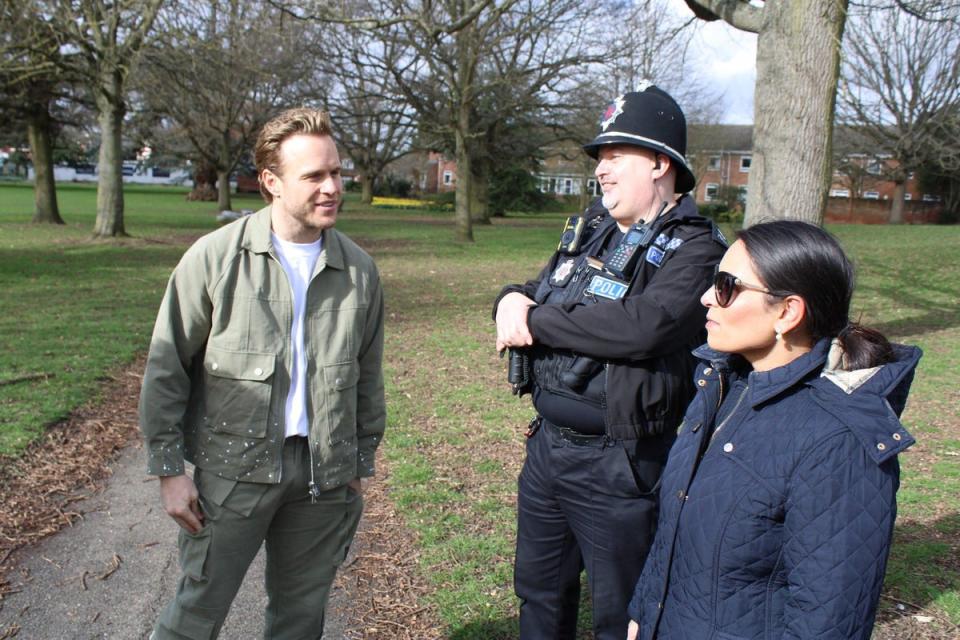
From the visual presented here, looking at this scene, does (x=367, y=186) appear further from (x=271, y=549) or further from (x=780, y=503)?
(x=780, y=503)

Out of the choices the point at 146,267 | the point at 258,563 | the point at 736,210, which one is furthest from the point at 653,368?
the point at 736,210

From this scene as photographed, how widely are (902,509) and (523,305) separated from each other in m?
3.36

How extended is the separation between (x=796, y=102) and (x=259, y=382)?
21.7 ft

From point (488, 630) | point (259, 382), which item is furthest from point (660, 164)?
point (488, 630)

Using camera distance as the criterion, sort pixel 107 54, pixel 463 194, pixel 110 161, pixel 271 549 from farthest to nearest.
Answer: pixel 463 194 < pixel 110 161 < pixel 107 54 < pixel 271 549

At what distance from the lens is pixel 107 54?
17156 millimetres

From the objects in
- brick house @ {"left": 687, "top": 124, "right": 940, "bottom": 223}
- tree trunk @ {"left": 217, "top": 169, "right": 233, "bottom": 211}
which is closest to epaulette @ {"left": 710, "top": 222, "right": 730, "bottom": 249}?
tree trunk @ {"left": 217, "top": 169, "right": 233, "bottom": 211}

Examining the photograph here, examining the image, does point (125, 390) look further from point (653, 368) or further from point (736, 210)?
point (736, 210)

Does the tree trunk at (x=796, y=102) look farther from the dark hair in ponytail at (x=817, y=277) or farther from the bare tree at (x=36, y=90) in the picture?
the bare tree at (x=36, y=90)

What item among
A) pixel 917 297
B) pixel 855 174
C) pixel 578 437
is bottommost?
pixel 917 297

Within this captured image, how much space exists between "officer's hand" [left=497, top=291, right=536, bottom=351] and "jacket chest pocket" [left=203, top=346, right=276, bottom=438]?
0.77 metres

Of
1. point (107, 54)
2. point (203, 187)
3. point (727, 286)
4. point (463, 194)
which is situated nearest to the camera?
point (727, 286)

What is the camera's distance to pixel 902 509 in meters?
4.70

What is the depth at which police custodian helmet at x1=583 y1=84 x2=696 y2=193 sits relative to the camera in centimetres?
260
